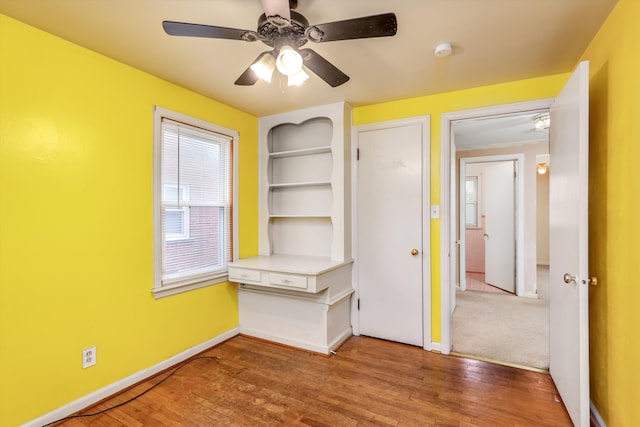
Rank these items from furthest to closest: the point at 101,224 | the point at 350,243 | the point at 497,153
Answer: the point at 497,153, the point at 350,243, the point at 101,224

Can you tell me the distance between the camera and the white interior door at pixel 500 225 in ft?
15.6

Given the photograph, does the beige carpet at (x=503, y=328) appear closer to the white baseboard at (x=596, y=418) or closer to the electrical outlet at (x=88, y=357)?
the white baseboard at (x=596, y=418)

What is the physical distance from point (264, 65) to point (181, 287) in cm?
198

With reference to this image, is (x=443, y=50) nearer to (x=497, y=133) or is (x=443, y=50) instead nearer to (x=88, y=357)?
(x=497, y=133)

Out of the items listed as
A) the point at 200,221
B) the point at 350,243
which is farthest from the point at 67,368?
the point at 350,243

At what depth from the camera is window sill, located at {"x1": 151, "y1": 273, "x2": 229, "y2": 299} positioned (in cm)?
246

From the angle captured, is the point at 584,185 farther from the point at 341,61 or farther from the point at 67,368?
the point at 67,368

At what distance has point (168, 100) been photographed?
2533 millimetres

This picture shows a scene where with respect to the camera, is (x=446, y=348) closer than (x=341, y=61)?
No

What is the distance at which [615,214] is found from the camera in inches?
62.7

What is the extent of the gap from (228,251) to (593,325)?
2.95m

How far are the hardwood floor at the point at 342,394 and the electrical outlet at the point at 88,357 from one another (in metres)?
0.29

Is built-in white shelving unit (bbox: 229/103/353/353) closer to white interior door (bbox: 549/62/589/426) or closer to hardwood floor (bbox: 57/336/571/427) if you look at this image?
hardwood floor (bbox: 57/336/571/427)

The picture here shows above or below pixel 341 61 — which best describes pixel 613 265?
below
